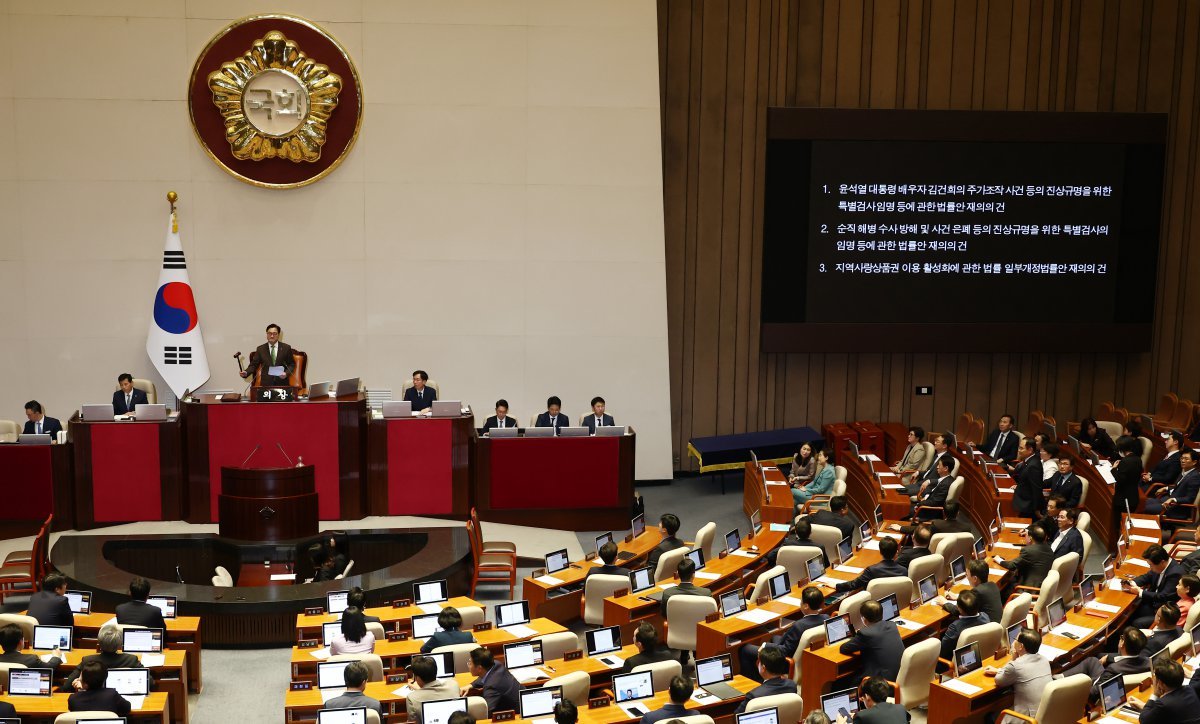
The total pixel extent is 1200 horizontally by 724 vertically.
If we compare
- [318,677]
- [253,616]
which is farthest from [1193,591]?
[253,616]

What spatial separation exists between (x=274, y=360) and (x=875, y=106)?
8.73 meters

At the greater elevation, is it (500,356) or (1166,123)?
(1166,123)

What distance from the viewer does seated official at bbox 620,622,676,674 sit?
762cm

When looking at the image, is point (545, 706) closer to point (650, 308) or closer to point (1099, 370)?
point (650, 308)

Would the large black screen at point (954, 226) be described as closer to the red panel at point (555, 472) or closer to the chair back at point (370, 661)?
the red panel at point (555, 472)

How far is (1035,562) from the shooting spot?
945cm

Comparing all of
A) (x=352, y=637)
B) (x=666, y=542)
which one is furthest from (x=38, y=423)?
(x=666, y=542)

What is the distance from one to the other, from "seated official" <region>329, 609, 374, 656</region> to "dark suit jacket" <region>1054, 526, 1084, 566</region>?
5.68 meters

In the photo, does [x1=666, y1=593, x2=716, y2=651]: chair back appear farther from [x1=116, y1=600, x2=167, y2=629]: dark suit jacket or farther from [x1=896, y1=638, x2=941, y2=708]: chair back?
[x1=116, y1=600, x2=167, y2=629]: dark suit jacket

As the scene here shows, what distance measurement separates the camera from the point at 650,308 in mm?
14891

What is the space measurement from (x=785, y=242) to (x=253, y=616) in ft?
28.2

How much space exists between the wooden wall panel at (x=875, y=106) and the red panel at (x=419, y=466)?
4.30 metres

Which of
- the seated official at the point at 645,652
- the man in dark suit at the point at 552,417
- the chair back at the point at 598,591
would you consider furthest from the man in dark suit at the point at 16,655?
the man in dark suit at the point at 552,417

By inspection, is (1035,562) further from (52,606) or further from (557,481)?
(52,606)
